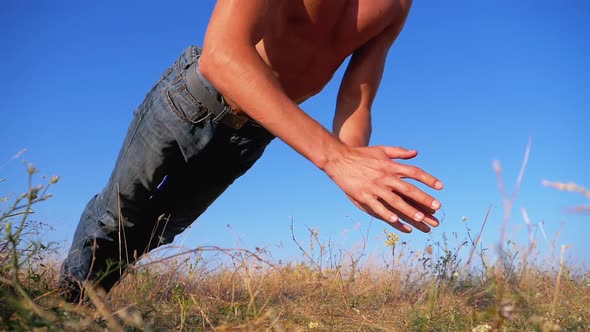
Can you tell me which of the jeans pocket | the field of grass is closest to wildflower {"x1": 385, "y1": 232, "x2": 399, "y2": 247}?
the field of grass

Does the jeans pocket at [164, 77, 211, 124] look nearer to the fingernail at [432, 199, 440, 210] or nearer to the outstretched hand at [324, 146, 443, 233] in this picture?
the outstretched hand at [324, 146, 443, 233]

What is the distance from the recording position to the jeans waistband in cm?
295

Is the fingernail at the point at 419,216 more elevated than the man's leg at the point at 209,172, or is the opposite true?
the man's leg at the point at 209,172

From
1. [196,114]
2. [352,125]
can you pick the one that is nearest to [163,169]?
[196,114]

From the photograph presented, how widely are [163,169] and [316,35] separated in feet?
4.10

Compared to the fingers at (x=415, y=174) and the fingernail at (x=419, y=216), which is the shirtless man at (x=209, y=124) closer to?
the fingers at (x=415, y=174)

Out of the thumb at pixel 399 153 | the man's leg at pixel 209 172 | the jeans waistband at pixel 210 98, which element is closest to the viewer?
the thumb at pixel 399 153

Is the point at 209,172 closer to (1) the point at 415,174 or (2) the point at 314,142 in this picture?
(2) the point at 314,142

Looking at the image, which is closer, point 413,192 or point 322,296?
point 413,192

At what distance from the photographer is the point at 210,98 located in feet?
9.66

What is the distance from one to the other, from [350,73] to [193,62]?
1029mm

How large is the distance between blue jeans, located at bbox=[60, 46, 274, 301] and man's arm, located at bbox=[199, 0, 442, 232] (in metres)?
0.94

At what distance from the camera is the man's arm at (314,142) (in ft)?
6.15

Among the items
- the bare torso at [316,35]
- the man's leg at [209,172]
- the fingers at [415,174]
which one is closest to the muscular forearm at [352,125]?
the bare torso at [316,35]
